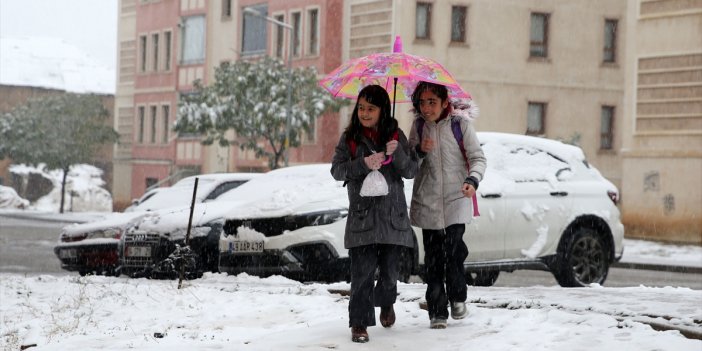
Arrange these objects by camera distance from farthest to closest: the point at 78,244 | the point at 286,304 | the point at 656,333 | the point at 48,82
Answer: the point at 48,82 → the point at 78,244 → the point at 286,304 → the point at 656,333

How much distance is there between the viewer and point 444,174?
8.66m

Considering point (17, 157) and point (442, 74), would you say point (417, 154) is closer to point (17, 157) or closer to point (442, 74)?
point (442, 74)

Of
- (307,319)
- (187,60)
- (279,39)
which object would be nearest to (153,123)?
(187,60)

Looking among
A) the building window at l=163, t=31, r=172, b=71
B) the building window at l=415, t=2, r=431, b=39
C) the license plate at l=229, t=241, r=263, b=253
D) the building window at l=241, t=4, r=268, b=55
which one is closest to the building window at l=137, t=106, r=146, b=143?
the building window at l=163, t=31, r=172, b=71

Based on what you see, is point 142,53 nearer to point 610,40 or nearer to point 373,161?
point 610,40

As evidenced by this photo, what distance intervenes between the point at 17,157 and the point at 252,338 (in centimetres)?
5244

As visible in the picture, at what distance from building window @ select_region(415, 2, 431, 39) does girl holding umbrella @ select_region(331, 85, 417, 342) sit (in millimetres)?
32733

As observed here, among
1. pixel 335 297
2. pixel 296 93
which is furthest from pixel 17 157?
pixel 335 297

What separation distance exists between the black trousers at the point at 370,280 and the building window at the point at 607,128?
35607 mm

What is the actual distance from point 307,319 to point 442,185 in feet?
5.04

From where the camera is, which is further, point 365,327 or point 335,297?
point 335,297

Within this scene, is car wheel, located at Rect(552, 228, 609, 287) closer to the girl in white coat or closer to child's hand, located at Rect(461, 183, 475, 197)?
the girl in white coat

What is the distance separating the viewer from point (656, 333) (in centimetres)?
791

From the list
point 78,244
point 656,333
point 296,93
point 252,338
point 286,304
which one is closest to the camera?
point 656,333
